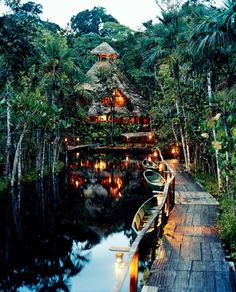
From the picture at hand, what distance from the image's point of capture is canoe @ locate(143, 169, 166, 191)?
20422 millimetres

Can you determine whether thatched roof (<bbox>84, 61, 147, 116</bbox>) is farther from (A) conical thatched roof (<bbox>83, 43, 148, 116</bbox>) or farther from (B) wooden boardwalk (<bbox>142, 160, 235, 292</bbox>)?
(B) wooden boardwalk (<bbox>142, 160, 235, 292</bbox>)

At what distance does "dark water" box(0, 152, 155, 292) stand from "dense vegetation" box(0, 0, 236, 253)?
9.44 feet

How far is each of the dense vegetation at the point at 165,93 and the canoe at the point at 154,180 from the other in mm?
2868

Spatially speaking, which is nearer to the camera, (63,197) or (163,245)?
(163,245)

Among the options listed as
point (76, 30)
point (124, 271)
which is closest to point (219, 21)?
point (124, 271)

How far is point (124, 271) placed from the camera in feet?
18.1

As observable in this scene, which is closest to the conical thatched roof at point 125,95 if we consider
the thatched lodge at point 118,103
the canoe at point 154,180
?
the thatched lodge at point 118,103

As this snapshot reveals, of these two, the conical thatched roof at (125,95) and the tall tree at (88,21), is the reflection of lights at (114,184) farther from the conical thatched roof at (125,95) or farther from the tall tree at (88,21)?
the tall tree at (88,21)

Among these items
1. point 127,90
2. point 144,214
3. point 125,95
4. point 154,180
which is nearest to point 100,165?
point 154,180

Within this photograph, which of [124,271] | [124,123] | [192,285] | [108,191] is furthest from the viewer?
[124,123]

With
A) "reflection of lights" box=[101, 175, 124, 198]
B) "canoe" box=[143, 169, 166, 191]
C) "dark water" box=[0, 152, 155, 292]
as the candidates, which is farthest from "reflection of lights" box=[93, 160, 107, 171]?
"canoe" box=[143, 169, 166, 191]

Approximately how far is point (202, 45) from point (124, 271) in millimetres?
9633

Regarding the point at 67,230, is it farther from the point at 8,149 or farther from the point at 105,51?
the point at 105,51

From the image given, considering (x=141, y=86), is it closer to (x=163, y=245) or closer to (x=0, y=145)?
(x=0, y=145)
